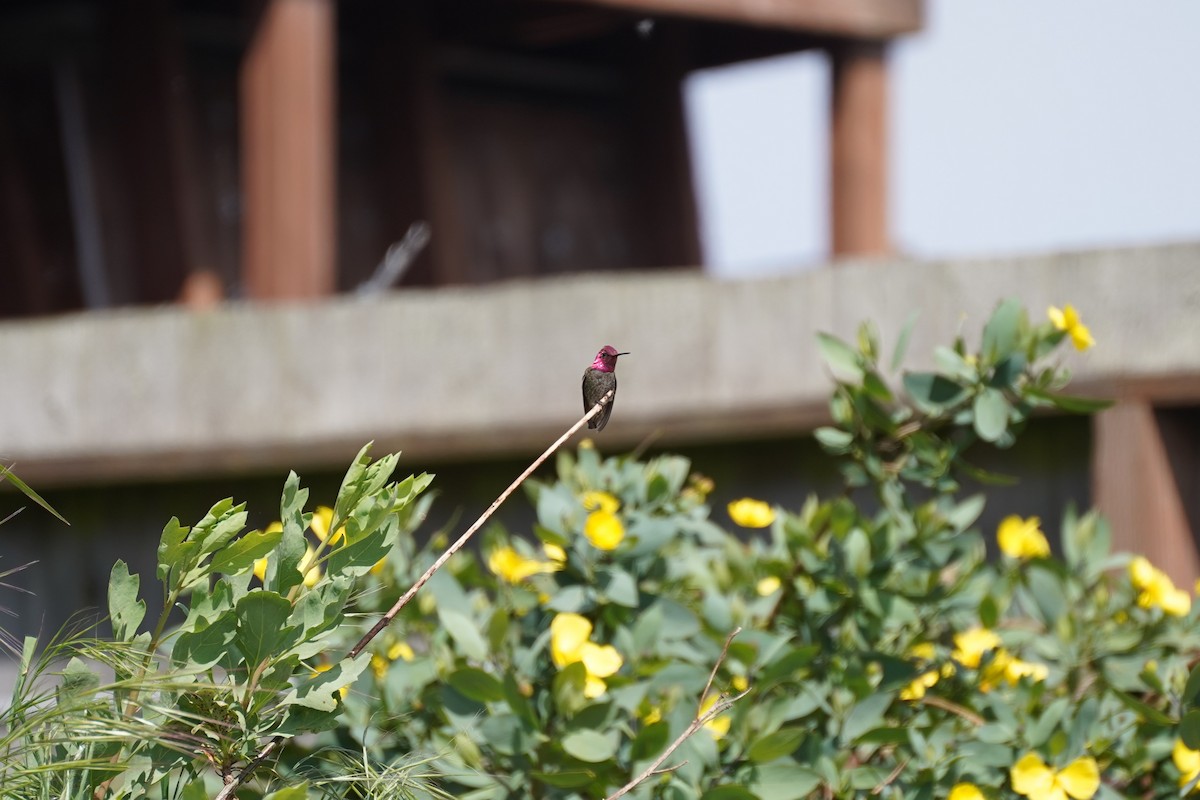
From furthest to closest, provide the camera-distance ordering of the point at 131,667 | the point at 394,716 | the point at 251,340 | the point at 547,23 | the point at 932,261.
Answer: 1. the point at 547,23
2. the point at 251,340
3. the point at 932,261
4. the point at 394,716
5. the point at 131,667

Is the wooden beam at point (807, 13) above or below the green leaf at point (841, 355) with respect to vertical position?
above

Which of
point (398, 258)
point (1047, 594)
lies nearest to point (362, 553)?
point (1047, 594)

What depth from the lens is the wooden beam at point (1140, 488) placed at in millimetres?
3840

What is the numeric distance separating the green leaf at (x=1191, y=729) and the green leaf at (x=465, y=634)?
38.8 inches

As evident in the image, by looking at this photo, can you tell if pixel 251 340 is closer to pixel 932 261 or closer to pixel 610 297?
pixel 610 297

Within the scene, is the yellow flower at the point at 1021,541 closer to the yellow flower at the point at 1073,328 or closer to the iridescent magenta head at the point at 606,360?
the yellow flower at the point at 1073,328

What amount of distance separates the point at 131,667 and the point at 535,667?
0.77 metres

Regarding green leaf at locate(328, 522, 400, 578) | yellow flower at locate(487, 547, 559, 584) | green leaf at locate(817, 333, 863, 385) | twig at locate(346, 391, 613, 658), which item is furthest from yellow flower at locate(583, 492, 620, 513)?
green leaf at locate(328, 522, 400, 578)

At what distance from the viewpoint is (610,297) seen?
175 inches

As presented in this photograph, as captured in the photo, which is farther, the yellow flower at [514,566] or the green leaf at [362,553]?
the yellow flower at [514,566]

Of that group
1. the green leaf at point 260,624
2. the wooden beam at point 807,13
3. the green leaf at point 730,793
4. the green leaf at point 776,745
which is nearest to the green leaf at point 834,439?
the green leaf at point 776,745

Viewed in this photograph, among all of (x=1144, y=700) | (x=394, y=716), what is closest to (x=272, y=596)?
(x=394, y=716)

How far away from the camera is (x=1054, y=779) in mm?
2184

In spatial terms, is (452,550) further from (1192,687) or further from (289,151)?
(289,151)
